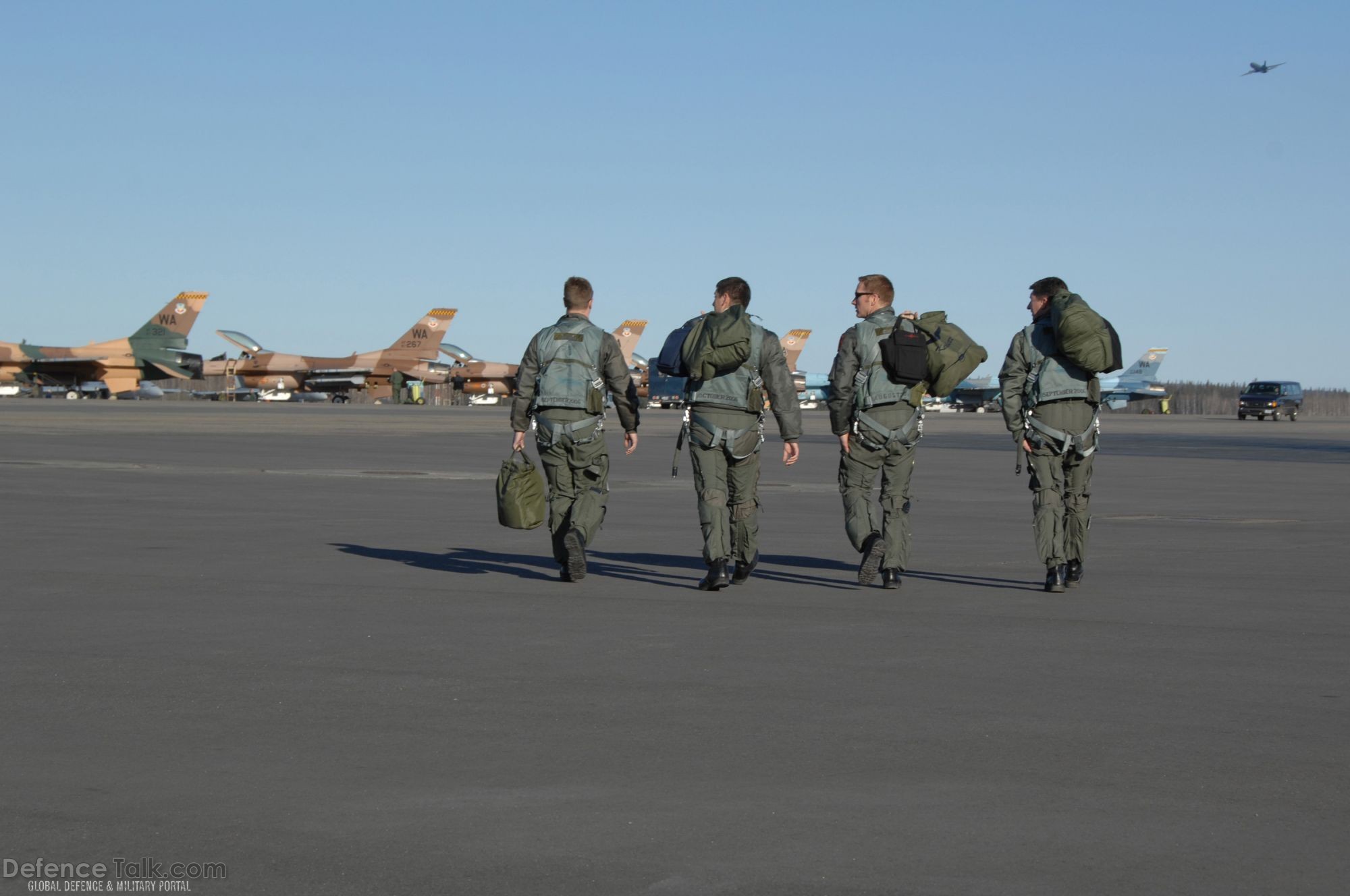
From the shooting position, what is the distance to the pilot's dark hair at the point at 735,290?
1039 centimetres

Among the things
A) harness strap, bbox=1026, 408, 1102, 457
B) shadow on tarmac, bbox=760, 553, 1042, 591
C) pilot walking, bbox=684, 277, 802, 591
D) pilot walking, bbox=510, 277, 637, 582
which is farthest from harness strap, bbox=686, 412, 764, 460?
harness strap, bbox=1026, 408, 1102, 457

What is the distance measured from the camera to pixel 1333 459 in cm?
3131

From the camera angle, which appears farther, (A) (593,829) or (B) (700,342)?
(B) (700,342)

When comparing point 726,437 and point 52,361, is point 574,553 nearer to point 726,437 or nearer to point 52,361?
point 726,437

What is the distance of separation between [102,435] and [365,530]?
2329 cm

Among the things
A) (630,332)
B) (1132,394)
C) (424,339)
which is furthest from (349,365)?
(1132,394)

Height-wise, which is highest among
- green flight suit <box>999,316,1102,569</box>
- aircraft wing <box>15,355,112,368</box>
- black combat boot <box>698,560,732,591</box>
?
aircraft wing <box>15,355,112,368</box>

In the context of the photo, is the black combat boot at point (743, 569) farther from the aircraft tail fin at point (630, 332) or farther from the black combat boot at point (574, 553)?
the aircraft tail fin at point (630, 332)

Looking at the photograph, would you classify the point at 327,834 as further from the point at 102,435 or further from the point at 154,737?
the point at 102,435

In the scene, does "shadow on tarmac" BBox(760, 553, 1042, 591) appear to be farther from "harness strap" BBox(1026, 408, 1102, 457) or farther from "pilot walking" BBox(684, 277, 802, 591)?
"pilot walking" BBox(684, 277, 802, 591)

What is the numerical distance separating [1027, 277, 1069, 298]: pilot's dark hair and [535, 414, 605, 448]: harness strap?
285 cm

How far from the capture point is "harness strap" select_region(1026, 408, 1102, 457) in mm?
10281

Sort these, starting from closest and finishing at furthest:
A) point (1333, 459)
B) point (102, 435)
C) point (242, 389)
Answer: point (1333, 459) → point (102, 435) → point (242, 389)

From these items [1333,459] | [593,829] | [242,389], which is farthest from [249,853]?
[242,389]
